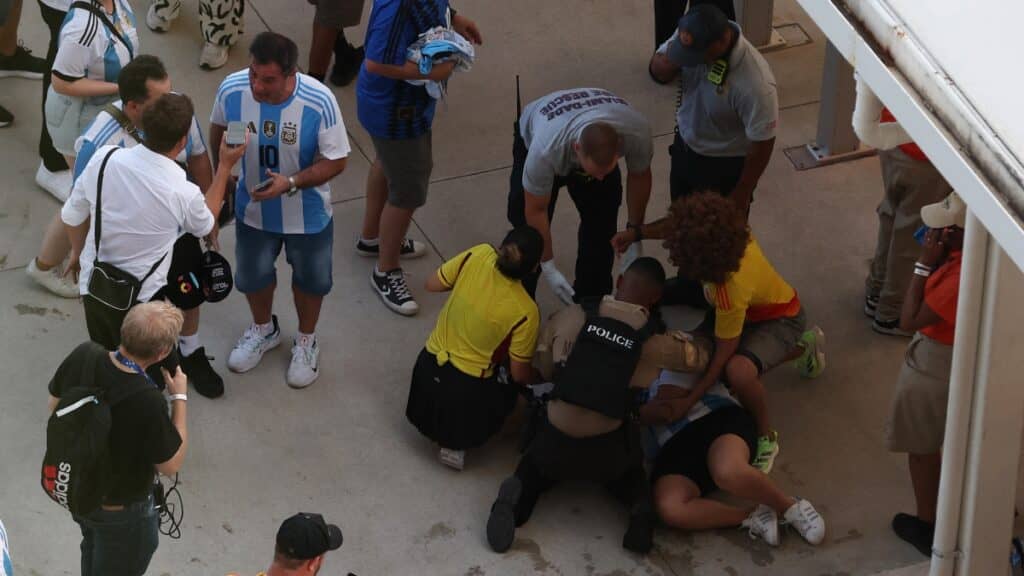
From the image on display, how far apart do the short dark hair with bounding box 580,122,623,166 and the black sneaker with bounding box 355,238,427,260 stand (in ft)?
4.79

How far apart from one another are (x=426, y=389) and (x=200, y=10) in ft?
11.0

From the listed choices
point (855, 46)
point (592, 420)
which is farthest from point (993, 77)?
point (592, 420)

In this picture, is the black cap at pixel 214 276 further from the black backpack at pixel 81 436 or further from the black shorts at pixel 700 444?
the black shorts at pixel 700 444

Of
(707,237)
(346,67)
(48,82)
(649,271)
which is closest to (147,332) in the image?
(649,271)

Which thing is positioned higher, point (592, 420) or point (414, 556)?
point (592, 420)

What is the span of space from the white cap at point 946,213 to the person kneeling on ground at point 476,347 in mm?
1639

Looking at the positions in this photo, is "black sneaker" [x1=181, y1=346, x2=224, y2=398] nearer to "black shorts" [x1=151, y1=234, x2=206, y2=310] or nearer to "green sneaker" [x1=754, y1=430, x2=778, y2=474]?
"black shorts" [x1=151, y1=234, x2=206, y2=310]

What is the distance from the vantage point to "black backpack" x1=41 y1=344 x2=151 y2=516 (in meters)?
4.43

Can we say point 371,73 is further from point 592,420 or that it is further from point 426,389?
point 592,420

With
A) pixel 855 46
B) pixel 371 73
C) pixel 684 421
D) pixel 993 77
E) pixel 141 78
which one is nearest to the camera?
pixel 993 77

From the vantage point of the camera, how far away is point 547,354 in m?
5.71

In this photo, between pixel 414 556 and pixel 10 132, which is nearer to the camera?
pixel 414 556

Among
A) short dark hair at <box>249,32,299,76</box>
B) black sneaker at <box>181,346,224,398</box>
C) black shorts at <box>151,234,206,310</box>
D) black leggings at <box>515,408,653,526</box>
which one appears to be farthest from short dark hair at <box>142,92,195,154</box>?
black leggings at <box>515,408,653,526</box>

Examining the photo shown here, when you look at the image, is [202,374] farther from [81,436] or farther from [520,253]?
[81,436]
